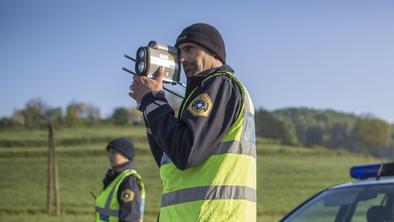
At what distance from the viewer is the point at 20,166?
40031 millimetres

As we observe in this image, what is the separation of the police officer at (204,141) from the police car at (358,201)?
2.14 m

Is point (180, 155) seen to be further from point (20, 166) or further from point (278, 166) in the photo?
point (278, 166)

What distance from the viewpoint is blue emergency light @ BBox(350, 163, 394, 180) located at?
4.77 m

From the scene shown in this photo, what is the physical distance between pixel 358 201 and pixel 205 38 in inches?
99.0

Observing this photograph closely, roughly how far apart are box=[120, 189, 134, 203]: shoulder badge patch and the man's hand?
2.77m

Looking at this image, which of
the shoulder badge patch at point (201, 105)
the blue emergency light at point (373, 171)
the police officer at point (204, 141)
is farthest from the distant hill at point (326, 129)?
the shoulder badge patch at point (201, 105)

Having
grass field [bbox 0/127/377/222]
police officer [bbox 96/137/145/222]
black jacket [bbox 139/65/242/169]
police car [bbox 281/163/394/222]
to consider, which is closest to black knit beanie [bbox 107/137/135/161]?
police officer [bbox 96/137/145/222]

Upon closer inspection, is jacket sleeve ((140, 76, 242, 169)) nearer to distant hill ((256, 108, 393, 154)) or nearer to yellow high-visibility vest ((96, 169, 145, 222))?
yellow high-visibility vest ((96, 169, 145, 222))

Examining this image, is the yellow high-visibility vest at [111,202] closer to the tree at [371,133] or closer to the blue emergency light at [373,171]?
the blue emergency light at [373,171]

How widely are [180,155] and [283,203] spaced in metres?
26.6

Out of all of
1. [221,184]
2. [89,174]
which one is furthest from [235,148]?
[89,174]

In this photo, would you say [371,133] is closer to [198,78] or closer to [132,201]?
[132,201]

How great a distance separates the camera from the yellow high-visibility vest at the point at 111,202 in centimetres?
532

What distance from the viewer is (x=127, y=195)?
5.30 m
